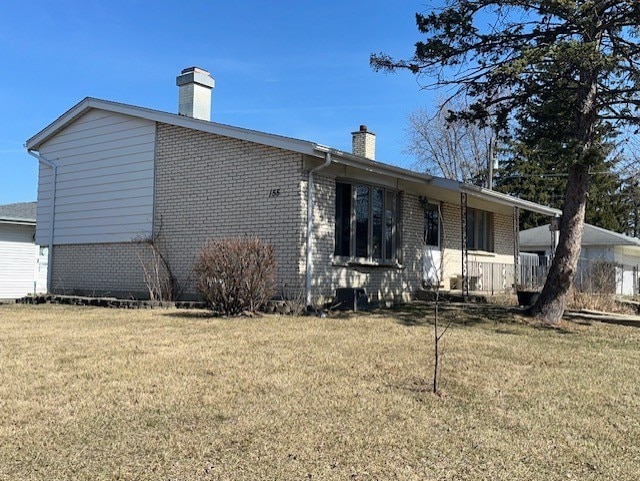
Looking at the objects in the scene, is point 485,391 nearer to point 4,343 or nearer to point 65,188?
point 4,343

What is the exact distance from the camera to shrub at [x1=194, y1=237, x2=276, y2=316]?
394 inches

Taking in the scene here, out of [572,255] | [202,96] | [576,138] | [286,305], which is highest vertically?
[202,96]

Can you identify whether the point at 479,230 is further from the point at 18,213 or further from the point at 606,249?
the point at 18,213

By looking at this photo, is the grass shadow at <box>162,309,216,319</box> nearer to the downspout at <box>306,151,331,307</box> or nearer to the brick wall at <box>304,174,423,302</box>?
the downspout at <box>306,151,331,307</box>

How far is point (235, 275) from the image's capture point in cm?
998

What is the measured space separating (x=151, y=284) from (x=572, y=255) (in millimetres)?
9316

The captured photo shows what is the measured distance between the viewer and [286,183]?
467 inches

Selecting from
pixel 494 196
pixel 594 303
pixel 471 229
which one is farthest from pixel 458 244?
pixel 594 303

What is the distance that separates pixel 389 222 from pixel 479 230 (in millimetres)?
6421

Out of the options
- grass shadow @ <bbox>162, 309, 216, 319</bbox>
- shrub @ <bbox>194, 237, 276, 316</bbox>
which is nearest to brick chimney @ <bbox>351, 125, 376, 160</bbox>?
shrub @ <bbox>194, 237, 276, 316</bbox>

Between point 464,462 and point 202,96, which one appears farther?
point 202,96

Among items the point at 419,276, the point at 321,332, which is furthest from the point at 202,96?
the point at 321,332

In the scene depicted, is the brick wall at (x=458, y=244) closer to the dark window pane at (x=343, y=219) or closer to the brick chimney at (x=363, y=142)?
the brick chimney at (x=363, y=142)

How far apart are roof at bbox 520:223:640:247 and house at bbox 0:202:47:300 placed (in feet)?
74.7
